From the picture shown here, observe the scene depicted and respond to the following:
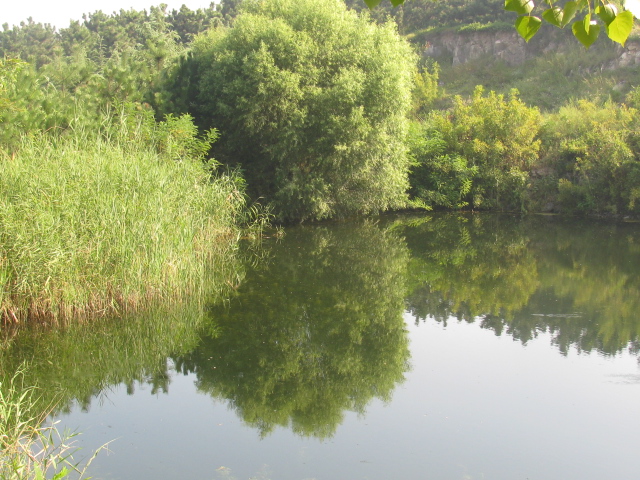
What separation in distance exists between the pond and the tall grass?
244 millimetres

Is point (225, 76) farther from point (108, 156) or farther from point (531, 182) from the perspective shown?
point (531, 182)

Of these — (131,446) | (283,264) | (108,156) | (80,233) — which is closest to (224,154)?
(283,264)

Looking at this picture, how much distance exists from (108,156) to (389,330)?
4.89 m

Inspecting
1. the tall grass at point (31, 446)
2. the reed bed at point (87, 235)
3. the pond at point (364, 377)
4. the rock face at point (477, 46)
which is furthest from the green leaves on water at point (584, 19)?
the rock face at point (477, 46)

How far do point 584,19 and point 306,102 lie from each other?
15.2 metres

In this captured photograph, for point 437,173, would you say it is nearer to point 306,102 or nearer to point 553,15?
point 306,102

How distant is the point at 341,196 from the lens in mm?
18250

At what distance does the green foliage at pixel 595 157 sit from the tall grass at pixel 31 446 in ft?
59.6

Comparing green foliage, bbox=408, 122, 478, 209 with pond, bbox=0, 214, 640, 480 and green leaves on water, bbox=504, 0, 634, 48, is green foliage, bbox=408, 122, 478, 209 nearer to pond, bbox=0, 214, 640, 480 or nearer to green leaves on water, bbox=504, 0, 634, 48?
pond, bbox=0, 214, 640, 480

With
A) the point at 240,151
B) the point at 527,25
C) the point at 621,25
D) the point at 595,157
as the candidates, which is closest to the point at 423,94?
the point at 595,157

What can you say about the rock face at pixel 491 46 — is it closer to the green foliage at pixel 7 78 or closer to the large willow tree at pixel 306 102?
the large willow tree at pixel 306 102

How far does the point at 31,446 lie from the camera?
17.4 feet

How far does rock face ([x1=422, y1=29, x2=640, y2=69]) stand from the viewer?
38.1m

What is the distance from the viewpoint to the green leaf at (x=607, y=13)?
197 cm
